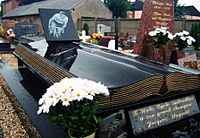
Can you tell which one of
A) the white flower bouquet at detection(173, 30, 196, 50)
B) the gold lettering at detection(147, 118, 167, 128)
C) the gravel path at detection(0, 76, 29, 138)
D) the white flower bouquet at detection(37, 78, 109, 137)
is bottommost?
the gravel path at detection(0, 76, 29, 138)

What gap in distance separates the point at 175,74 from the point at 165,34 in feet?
7.80

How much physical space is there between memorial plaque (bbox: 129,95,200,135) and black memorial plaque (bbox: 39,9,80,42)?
3.24 meters

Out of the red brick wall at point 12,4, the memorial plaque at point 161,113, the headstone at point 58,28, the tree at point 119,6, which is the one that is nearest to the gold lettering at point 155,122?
the memorial plaque at point 161,113

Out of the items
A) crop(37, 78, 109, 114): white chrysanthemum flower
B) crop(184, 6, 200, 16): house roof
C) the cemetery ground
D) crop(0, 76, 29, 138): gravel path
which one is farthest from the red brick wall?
crop(37, 78, 109, 114): white chrysanthemum flower

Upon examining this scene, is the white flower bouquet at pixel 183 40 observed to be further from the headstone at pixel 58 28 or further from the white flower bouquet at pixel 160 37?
the headstone at pixel 58 28

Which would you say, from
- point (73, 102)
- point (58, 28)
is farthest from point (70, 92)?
point (58, 28)

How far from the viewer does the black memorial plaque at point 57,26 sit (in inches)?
195

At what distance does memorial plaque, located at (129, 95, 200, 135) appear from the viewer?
7.18 ft

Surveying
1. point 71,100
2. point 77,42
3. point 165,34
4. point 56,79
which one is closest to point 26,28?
point 77,42

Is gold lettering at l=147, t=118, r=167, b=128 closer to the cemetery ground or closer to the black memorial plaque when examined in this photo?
the cemetery ground

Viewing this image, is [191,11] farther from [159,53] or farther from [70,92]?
[70,92]

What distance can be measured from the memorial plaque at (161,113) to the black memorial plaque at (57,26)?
3.24 meters

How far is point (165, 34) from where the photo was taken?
4.63 m

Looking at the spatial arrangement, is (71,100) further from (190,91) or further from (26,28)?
(26,28)
